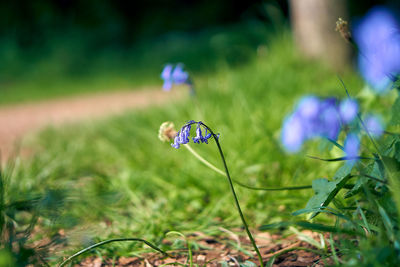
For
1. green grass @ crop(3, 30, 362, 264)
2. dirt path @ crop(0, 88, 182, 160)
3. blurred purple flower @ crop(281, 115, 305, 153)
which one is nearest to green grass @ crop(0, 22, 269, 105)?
dirt path @ crop(0, 88, 182, 160)

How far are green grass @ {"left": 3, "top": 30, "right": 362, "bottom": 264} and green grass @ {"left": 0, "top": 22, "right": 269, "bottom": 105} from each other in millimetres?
2231

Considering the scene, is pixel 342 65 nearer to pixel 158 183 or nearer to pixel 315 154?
pixel 315 154

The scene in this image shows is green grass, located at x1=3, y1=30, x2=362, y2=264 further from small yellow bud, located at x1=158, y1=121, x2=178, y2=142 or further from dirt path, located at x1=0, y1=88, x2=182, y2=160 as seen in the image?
dirt path, located at x1=0, y1=88, x2=182, y2=160

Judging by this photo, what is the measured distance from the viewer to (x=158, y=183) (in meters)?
2.01

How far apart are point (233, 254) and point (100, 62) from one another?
664 centimetres

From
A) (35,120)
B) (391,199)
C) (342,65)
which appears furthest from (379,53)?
(35,120)

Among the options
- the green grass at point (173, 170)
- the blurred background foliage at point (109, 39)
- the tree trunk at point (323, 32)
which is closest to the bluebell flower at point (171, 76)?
the green grass at point (173, 170)

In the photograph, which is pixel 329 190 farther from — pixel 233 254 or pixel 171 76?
pixel 171 76

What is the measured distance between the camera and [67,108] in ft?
17.0

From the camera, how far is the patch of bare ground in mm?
1248

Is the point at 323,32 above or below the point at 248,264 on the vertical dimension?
above

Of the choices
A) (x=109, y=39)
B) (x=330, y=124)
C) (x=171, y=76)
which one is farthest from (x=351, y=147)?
(x=109, y=39)

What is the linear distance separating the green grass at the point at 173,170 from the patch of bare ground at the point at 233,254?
0.15ft

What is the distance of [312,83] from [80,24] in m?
6.59
